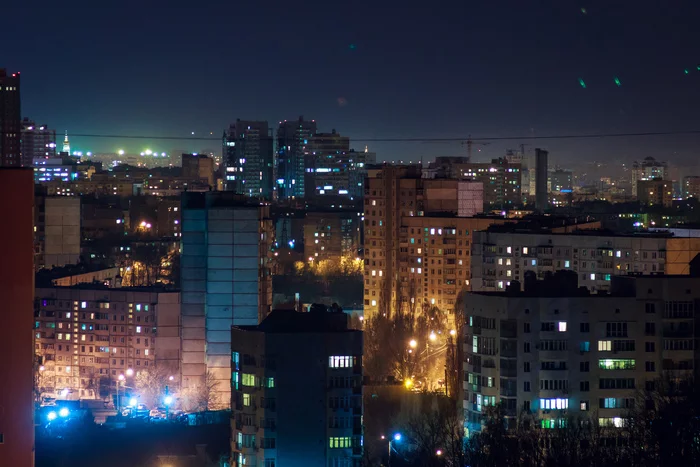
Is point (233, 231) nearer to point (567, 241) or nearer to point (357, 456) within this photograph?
point (567, 241)

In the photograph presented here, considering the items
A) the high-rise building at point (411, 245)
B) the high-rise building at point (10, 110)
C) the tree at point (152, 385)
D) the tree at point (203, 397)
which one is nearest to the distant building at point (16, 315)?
the tree at point (203, 397)

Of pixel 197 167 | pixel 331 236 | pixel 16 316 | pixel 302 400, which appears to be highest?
pixel 197 167

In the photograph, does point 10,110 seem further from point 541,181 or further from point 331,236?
point 541,181

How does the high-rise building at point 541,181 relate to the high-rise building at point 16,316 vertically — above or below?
above

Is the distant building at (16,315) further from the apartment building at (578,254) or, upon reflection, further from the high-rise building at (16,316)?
the apartment building at (578,254)

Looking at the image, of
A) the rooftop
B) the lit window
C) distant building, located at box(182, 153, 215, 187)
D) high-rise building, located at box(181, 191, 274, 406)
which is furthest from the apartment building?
distant building, located at box(182, 153, 215, 187)

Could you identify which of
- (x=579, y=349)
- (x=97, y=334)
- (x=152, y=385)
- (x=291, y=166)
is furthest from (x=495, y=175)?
(x=579, y=349)

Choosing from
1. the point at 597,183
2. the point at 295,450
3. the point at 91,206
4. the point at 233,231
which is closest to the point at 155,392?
the point at 233,231

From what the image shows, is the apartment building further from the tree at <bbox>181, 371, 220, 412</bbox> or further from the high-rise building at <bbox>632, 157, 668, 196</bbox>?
the high-rise building at <bbox>632, 157, 668, 196</bbox>
